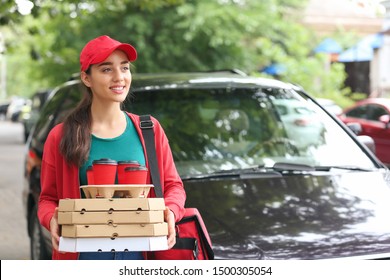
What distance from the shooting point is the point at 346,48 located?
1101 inches

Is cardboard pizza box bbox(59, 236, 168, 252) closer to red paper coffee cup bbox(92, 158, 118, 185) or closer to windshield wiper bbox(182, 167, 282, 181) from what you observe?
red paper coffee cup bbox(92, 158, 118, 185)

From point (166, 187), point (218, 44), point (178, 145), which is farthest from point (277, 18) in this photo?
point (166, 187)

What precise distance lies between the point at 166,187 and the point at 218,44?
2008 cm

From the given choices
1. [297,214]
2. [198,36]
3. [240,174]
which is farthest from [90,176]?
[198,36]

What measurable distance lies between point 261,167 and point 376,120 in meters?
10.5

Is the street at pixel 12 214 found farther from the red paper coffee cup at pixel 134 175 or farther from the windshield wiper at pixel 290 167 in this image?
the red paper coffee cup at pixel 134 175

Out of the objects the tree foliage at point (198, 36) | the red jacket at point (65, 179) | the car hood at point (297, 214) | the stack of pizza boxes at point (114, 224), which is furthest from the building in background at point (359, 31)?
the stack of pizza boxes at point (114, 224)

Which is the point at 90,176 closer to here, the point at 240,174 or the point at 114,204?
the point at 114,204

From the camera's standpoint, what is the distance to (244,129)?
20.0 ft

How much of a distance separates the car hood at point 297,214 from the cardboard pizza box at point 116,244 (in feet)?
3.50

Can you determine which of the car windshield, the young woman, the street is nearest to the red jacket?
the young woman

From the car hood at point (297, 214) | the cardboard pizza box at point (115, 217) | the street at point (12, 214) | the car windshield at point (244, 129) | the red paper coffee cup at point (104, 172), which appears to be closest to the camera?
the cardboard pizza box at point (115, 217)

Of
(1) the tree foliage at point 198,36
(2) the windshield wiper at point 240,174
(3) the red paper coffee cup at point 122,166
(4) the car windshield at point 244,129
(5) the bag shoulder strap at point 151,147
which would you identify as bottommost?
(3) the red paper coffee cup at point 122,166

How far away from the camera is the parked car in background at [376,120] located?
45.0 feet
